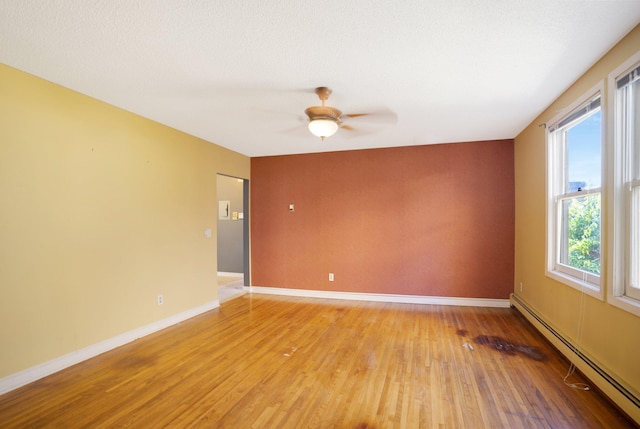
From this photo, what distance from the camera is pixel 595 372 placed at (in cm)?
230

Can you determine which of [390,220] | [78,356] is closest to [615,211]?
[390,220]

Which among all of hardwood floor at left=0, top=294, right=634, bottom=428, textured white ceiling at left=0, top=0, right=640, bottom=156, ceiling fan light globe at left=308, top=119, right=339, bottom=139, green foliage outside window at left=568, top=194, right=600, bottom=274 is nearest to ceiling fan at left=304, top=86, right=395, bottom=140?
ceiling fan light globe at left=308, top=119, right=339, bottom=139

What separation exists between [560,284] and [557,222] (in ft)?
2.09

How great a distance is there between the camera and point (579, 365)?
2523mm

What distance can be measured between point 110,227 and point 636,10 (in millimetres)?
4443

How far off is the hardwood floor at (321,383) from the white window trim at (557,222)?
0.74 metres

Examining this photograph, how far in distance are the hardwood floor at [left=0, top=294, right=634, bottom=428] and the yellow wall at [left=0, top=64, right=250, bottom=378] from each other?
0.40 meters

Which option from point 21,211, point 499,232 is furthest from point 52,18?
point 499,232

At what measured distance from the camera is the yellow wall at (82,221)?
7.81 feet

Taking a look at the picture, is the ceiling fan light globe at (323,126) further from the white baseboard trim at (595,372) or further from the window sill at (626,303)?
the white baseboard trim at (595,372)

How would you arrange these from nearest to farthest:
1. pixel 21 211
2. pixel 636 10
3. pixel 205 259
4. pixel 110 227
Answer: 1. pixel 636 10
2. pixel 21 211
3. pixel 110 227
4. pixel 205 259

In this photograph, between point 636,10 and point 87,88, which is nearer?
point 636,10

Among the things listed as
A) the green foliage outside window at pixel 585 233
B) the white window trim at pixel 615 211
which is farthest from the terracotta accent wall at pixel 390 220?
the white window trim at pixel 615 211

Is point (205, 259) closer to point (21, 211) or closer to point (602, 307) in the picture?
point (21, 211)
